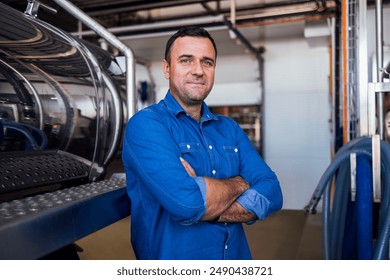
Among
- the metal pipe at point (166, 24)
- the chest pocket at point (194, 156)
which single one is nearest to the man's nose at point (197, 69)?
the chest pocket at point (194, 156)

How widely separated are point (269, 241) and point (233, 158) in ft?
7.70

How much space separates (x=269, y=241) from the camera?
3.48m

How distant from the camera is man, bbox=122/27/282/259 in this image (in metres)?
1.11

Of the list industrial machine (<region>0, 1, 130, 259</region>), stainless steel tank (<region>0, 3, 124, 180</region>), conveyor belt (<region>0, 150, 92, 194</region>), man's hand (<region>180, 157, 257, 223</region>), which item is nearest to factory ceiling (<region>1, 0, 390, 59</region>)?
stainless steel tank (<region>0, 3, 124, 180</region>)

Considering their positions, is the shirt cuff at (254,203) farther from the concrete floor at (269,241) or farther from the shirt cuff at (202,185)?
the concrete floor at (269,241)

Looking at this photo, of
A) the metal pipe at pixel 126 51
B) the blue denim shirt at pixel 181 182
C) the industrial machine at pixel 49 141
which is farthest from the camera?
the metal pipe at pixel 126 51

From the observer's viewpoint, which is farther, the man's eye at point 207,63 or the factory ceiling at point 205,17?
the factory ceiling at point 205,17

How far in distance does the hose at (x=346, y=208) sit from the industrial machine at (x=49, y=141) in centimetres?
109

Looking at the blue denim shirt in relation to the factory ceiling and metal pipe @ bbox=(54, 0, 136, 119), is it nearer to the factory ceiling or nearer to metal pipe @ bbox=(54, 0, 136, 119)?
metal pipe @ bbox=(54, 0, 136, 119)

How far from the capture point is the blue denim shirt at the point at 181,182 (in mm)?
1097

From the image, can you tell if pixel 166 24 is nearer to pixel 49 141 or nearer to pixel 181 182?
pixel 49 141

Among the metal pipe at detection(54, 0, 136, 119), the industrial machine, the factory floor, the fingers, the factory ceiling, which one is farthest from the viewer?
the factory ceiling

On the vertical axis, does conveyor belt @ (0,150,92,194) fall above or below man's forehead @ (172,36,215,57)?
below

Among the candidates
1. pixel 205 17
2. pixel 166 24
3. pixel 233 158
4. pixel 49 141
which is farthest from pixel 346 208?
pixel 166 24
